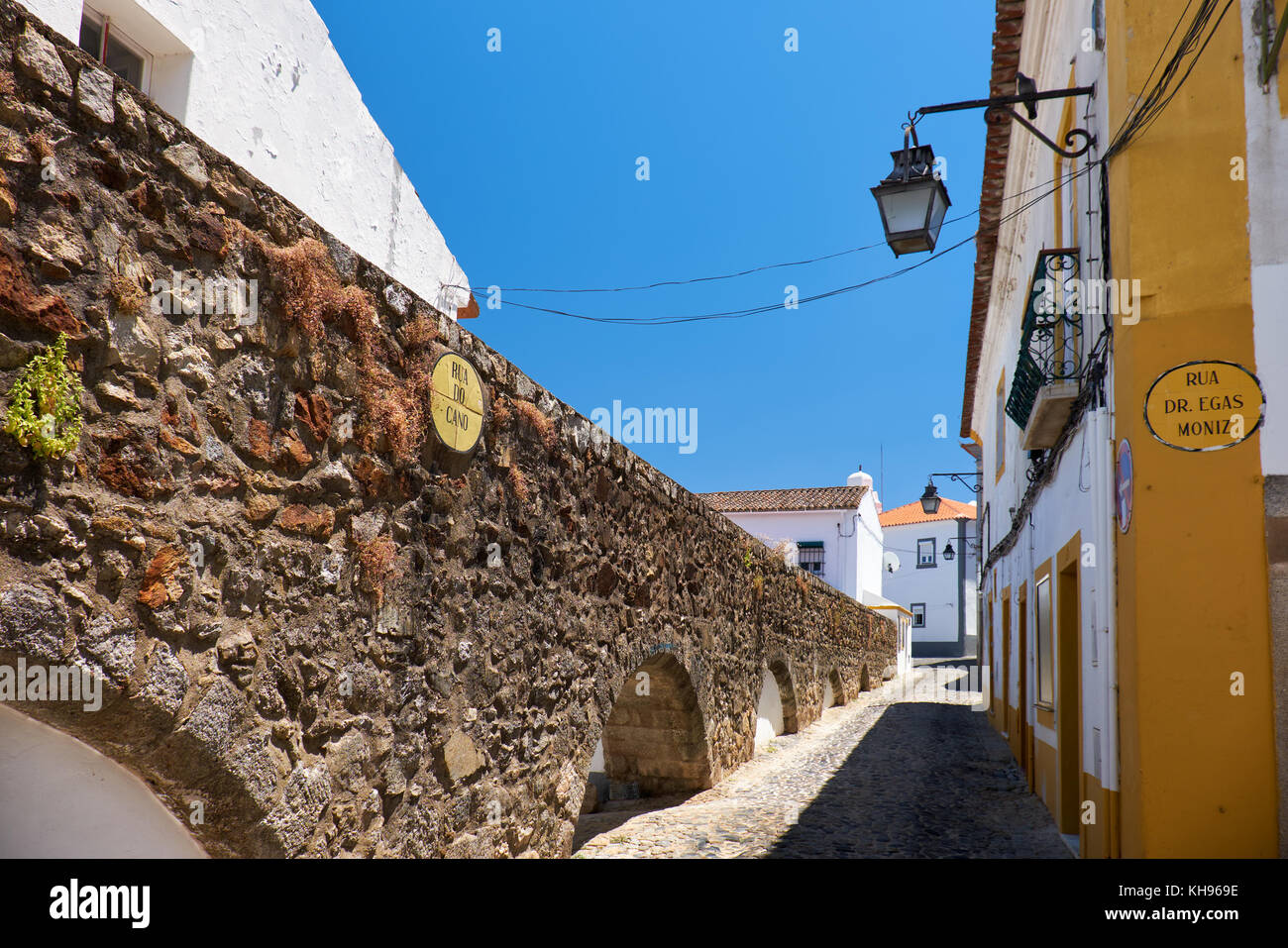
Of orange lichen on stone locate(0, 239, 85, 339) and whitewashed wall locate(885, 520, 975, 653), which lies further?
whitewashed wall locate(885, 520, 975, 653)

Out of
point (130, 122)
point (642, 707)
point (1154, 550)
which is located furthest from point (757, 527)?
point (130, 122)

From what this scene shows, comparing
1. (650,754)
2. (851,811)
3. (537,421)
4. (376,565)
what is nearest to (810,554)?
(650,754)

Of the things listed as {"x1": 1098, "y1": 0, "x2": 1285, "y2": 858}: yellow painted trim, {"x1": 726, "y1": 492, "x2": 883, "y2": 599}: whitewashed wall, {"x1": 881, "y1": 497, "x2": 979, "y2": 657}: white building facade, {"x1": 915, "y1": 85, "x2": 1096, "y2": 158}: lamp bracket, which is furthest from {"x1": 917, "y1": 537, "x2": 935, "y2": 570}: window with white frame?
{"x1": 1098, "y1": 0, "x2": 1285, "y2": 858}: yellow painted trim

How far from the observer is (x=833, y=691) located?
16125 millimetres

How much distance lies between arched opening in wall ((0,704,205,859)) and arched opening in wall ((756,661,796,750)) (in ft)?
27.0

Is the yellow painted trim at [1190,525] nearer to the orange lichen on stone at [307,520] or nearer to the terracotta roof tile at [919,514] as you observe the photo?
the orange lichen on stone at [307,520]

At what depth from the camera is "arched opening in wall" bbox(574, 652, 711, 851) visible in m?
7.41

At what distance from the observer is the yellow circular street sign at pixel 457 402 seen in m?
3.75

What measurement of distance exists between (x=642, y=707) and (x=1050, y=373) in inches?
155

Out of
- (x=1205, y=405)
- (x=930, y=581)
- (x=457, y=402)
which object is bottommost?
(x=930, y=581)

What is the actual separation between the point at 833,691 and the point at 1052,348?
429 inches

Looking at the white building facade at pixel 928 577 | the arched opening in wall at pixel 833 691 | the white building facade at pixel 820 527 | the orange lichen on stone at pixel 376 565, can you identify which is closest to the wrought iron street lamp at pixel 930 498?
the arched opening in wall at pixel 833 691

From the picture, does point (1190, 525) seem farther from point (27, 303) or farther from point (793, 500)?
point (793, 500)

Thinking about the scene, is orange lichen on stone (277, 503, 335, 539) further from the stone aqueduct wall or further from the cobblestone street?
the cobblestone street
